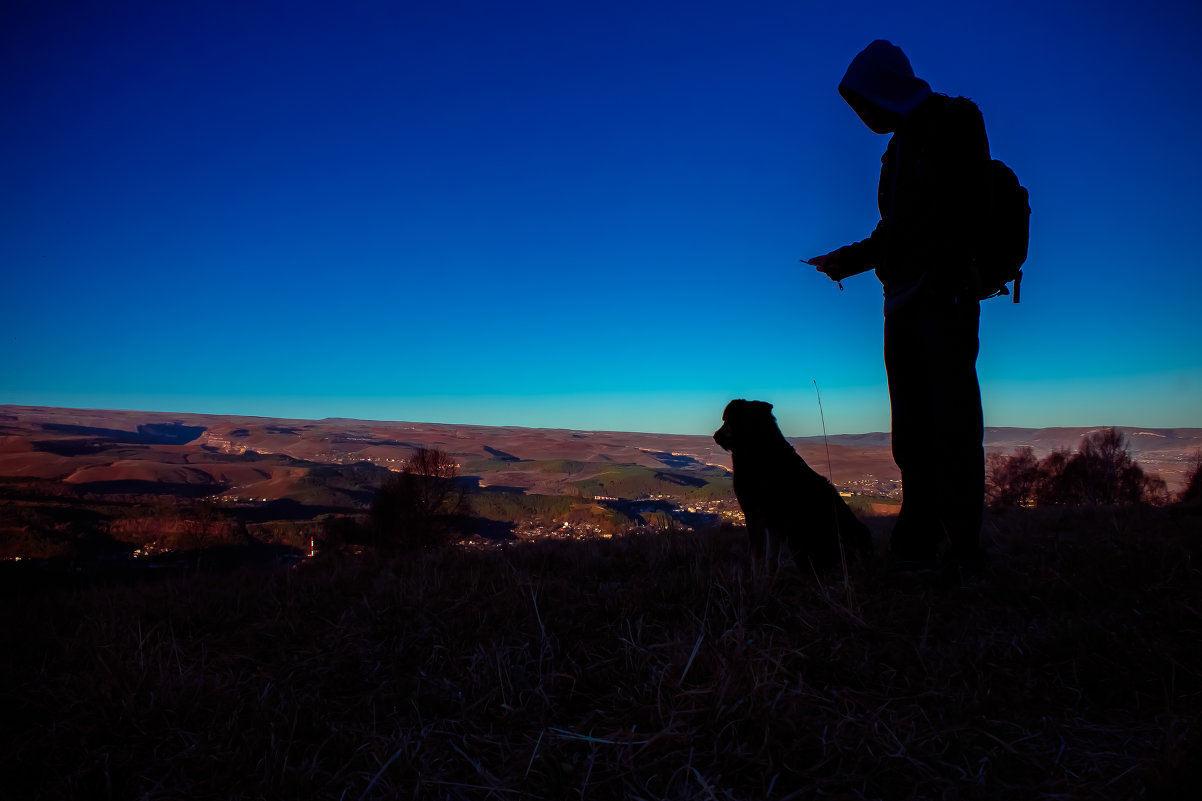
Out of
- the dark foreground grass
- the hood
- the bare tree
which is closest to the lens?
the dark foreground grass

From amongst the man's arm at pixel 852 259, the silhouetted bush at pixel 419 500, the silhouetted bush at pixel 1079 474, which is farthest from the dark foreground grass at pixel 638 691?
the silhouetted bush at pixel 1079 474

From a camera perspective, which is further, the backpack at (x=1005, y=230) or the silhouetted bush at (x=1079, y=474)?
the silhouetted bush at (x=1079, y=474)

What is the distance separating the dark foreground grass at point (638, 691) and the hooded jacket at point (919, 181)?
1.68 m

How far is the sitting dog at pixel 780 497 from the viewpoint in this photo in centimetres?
311

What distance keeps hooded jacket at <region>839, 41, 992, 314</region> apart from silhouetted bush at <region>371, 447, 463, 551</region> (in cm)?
1098

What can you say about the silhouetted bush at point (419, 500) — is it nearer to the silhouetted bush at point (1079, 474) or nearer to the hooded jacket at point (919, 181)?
the hooded jacket at point (919, 181)

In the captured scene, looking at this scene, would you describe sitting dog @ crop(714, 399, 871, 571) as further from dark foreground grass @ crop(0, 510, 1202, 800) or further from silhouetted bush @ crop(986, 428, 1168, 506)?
silhouetted bush @ crop(986, 428, 1168, 506)

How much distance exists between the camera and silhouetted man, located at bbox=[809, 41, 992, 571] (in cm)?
266

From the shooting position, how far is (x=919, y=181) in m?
2.76

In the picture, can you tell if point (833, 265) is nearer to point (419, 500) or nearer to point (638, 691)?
point (638, 691)

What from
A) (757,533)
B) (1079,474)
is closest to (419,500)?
(757,533)

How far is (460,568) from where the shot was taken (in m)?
3.66

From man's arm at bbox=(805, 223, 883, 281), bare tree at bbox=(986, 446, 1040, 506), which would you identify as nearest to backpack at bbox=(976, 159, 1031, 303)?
man's arm at bbox=(805, 223, 883, 281)

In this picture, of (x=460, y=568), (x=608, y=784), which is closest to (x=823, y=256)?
(x=608, y=784)
